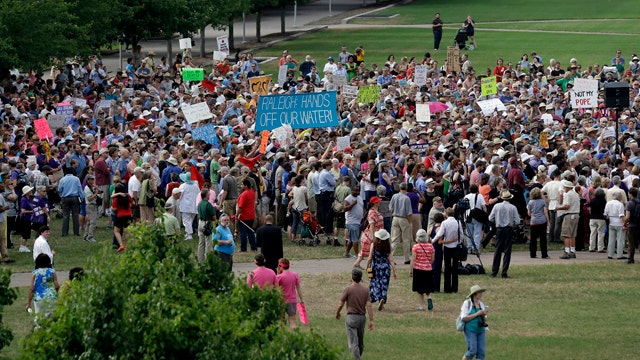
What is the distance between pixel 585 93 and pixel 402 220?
13.5 m

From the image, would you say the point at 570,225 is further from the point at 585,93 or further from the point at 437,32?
the point at 437,32

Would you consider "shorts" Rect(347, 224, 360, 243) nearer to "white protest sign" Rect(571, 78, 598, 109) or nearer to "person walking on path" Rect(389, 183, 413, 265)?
"person walking on path" Rect(389, 183, 413, 265)

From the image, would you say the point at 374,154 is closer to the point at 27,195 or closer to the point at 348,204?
the point at 348,204

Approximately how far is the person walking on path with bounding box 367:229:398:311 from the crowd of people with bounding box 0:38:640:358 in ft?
0.08

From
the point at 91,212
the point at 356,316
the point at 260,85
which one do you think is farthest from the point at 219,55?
the point at 356,316

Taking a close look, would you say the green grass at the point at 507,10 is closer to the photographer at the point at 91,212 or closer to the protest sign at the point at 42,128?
the protest sign at the point at 42,128

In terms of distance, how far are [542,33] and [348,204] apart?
46632mm

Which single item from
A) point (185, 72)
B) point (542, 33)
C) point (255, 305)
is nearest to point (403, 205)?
point (255, 305)

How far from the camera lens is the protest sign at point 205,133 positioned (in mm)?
32094

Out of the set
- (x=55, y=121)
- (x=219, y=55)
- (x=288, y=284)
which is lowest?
(x=288, y=284)

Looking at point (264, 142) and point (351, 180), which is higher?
point (264, 142)

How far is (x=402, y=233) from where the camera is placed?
85.4ft

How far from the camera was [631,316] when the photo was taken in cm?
2172

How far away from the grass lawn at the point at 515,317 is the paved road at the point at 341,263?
63cm
